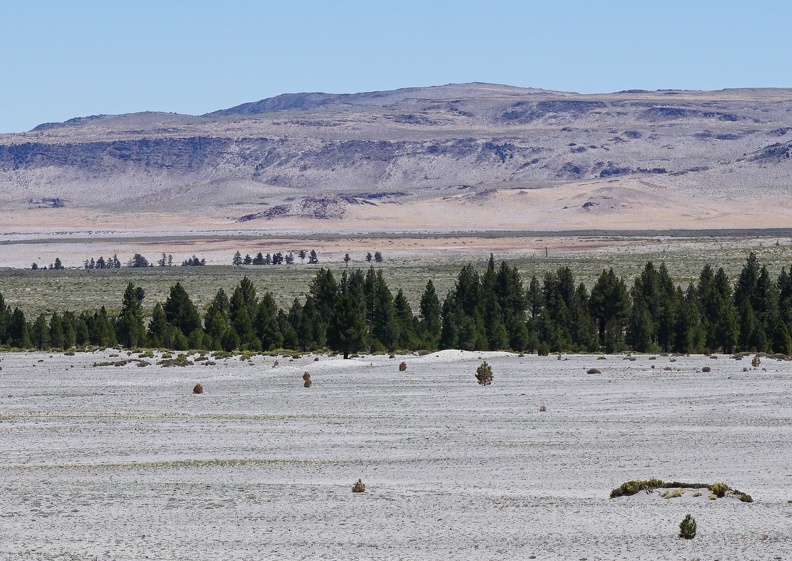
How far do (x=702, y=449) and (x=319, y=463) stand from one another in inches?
367

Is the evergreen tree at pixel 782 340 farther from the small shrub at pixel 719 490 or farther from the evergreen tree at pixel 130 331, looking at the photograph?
the small shrub at pixel 719 490

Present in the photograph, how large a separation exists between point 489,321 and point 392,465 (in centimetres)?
4919

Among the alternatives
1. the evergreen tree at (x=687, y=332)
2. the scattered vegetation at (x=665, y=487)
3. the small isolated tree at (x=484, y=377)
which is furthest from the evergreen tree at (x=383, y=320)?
the scattered vegetation at (x=665, y=487)

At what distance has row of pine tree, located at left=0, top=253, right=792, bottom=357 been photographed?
73.2m

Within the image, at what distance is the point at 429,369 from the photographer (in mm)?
58625

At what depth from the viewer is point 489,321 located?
7938 cm

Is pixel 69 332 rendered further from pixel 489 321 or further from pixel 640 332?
pixel 640 332

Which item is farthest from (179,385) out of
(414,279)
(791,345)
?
(414,279)

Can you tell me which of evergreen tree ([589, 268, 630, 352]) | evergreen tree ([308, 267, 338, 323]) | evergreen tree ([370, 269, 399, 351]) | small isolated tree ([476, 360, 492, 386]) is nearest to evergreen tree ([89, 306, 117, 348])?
evergreen tree ([308, 267, 338, 323])

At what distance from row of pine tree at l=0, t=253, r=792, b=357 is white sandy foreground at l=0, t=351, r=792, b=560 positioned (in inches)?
743

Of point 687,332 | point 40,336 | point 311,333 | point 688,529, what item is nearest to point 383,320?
point 311,333

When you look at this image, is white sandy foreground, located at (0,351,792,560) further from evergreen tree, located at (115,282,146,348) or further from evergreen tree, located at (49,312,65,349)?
evergreen tree, located at (49,312,65,349)

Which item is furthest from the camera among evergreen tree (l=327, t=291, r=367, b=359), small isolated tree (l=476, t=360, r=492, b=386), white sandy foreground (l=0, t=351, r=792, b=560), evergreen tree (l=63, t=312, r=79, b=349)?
evergreen tree (l=63, t=312, r=79, b=349)

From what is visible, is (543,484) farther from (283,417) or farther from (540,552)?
(283,417)
